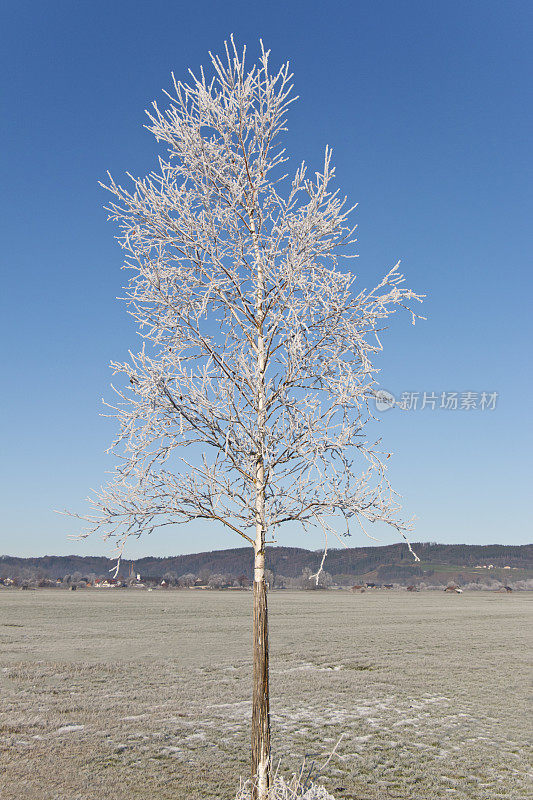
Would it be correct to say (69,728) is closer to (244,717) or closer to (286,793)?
(244,717)

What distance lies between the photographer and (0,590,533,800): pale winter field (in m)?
11.7

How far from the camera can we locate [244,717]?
16547mm

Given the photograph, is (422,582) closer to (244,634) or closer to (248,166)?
(244,634)

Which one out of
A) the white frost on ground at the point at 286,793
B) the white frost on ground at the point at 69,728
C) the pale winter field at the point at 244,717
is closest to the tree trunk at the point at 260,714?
the white frost on ground at the point at 286,793

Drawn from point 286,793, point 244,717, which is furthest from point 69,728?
point 286,793

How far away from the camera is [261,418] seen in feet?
26.4

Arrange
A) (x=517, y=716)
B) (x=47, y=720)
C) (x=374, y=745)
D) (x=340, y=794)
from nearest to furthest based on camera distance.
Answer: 1. (x=340, y=794)
2. (x=374, y=745)
3. (x=47, y=720)
4. (x=517, y=716)

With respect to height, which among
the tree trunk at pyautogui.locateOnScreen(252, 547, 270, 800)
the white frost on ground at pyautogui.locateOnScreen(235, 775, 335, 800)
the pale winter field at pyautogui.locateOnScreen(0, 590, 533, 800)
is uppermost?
the tree trunk at pyautogui.locateOnScreen(252, 547, 270, 800)

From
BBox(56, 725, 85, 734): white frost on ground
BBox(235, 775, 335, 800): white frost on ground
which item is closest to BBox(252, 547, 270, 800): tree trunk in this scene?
BBox(235, 775, 335, 800): white frost on ground

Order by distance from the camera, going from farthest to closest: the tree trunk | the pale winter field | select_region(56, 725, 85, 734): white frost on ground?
1. select_region(56, 725, 85, 734): white frost on ground
2. the pale winter field
3. the tree trunk

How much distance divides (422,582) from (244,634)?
540 ft

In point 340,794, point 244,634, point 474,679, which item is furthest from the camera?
point 244,634

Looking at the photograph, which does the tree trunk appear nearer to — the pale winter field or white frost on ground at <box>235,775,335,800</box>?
white frost on ground at <box>235,775,335,800</box>

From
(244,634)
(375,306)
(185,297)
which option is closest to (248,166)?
(185,297)
